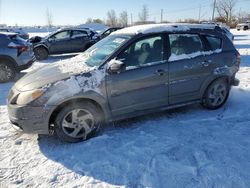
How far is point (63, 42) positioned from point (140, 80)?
11.1 metres

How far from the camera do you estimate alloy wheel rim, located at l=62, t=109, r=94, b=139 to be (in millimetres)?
4285

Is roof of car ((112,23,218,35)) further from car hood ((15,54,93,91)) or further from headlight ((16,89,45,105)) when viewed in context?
headlight ((16,89,45,105))

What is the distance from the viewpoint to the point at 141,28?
16.5 feet

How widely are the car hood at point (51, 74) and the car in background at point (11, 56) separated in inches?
172

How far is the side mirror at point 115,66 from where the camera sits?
4359 mm

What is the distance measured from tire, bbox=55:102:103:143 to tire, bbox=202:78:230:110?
2252 mm

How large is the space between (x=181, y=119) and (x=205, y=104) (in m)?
0.71

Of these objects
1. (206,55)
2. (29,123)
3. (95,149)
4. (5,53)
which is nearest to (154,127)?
(95,149)

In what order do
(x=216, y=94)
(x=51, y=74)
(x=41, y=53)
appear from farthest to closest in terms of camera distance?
(x=41, y=53)
(x=216, y=94)
(x=51, y=74)

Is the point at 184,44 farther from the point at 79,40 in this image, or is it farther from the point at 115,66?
the point at 79,40

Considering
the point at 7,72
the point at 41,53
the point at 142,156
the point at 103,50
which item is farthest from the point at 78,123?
the point at 41,53

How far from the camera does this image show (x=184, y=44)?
517 cm

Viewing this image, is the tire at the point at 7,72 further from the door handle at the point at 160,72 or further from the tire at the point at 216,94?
the tire at the point at 216,94

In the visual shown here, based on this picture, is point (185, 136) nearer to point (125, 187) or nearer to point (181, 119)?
point (181, 119)
